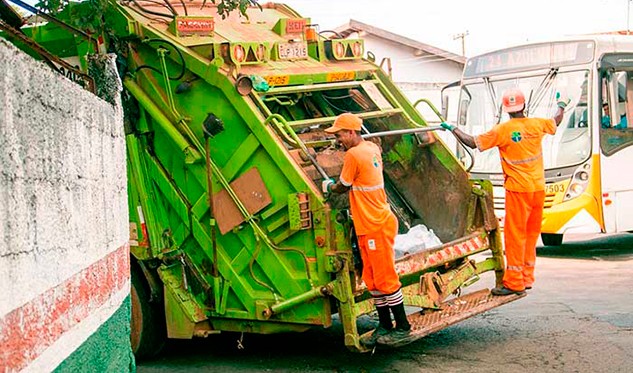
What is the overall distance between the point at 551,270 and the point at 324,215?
5.60 meters

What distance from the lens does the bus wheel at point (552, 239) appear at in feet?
44.2

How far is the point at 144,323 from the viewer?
7035mm

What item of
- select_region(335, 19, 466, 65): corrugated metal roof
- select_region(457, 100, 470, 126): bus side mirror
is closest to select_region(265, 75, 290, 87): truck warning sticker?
select_region(457, 100, 470, 126): bus side mirror

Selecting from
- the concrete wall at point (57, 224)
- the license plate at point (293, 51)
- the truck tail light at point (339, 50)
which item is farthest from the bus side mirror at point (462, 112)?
the concrete wall at point (57, 224)

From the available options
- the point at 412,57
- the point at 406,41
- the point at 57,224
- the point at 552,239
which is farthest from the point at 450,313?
the point at 412,57

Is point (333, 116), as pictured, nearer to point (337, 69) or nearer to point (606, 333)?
point (337, 69)

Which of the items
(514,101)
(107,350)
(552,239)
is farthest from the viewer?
(552,239)

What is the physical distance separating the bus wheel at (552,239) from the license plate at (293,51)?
6.81 m

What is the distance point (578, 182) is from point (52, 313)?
9.99 m

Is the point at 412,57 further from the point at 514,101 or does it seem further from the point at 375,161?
the point at 375,161

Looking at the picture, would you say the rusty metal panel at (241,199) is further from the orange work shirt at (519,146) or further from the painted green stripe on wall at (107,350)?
the orange work shirt at (519,146)

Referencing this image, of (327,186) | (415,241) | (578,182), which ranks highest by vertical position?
(327,186)

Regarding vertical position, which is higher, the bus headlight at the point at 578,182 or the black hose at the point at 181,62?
the black hose at the point at 181,62

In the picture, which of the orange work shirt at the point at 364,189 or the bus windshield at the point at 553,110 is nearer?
the orange work shirt at the point at 364,189
